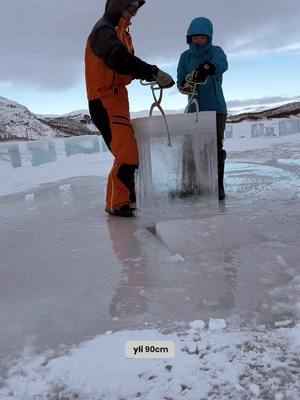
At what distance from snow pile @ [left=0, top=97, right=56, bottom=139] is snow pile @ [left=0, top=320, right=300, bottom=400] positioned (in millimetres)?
25003

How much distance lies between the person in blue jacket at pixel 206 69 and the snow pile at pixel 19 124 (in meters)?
22.9

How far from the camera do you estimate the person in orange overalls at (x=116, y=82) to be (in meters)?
2.75

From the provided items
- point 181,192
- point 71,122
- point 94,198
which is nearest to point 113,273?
point 181,192

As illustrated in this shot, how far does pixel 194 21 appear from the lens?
3303 mm

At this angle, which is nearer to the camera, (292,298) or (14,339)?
(14,339)

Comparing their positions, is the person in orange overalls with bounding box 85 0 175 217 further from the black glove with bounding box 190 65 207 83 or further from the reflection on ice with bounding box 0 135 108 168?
the reflection on ice with bounding box 0 135 108 168

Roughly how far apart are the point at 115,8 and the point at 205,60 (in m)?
0.85

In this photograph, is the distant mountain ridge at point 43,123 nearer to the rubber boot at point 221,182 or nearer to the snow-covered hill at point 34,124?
the snow-covered hill at point 34,124

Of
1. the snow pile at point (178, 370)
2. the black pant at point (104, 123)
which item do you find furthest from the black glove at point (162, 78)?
the snow pile at point (178, 370)

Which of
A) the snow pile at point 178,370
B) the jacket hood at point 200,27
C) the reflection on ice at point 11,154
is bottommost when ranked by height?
the snow pile at point 178,370

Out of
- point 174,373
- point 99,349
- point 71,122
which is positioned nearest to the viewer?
point 174,373

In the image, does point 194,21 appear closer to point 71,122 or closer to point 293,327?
point 293,327

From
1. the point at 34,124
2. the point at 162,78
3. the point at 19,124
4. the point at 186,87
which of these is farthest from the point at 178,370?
the point at 34,124

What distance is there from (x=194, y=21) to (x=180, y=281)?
231cm
